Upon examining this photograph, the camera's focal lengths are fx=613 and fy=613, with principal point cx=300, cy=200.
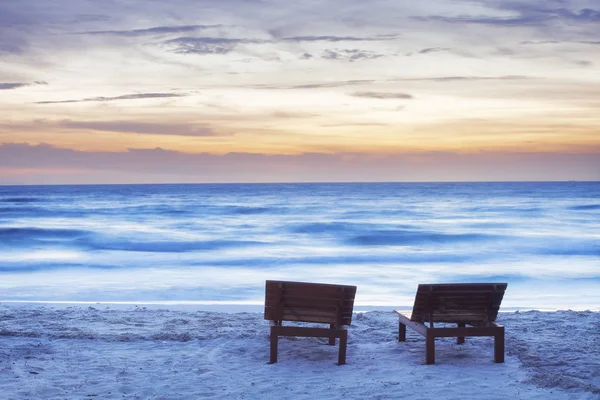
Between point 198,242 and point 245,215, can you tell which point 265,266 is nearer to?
point 198,242

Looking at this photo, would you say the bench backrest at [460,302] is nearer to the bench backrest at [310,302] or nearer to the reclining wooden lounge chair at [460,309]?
the reclining wooden lounge chair at [460,309]

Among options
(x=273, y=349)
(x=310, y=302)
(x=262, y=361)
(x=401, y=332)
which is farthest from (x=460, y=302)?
(x=262, y=361)

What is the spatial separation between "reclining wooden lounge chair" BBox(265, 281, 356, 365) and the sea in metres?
5.09

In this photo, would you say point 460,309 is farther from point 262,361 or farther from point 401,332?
point 262,361

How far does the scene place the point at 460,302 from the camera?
6020mm

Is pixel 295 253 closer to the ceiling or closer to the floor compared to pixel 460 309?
closer to the floor

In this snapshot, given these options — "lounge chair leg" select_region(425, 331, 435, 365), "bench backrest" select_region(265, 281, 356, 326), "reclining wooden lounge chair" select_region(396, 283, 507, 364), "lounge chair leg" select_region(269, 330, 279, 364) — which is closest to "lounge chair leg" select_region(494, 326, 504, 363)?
"reclining wooden lounge chair" select_region(396, 283, 507, 364)

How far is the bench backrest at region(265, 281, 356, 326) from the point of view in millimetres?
6004

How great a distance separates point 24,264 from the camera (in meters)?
20.0

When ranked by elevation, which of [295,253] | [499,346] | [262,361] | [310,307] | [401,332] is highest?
[310,307]

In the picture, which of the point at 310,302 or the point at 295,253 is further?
the point at 295,253

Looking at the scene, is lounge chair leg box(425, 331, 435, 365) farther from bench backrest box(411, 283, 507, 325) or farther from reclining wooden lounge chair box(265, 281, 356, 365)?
reclining wooden lounge chair box(265, 281, 356, 365)

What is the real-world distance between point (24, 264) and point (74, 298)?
8.62m

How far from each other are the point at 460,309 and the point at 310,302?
1483 mm
